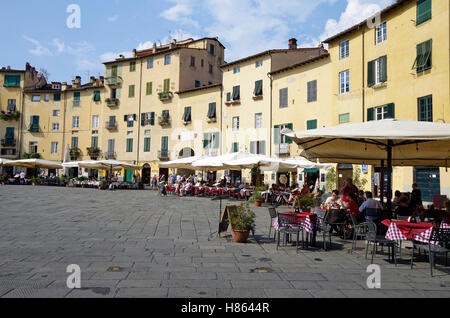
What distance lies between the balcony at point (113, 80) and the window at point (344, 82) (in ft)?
86.3

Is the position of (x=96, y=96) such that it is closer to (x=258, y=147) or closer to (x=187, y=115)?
(x=187, y=115)

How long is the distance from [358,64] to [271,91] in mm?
8247

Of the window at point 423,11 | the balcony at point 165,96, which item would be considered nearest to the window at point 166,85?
the balcony at point 165,96

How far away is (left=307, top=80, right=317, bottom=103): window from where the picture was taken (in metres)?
24.4

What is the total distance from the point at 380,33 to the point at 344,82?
3.44 m

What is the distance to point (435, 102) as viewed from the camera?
16.4 m

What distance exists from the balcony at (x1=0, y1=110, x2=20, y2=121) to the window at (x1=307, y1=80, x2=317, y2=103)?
36.4 meters

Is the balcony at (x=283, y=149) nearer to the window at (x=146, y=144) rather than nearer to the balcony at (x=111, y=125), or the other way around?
the window at (x=146, y=144)

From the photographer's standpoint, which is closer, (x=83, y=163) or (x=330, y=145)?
(x=330, y=145)

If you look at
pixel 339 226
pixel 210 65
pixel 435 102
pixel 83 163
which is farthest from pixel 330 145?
pixel 210 65

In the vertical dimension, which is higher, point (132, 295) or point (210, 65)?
point (210, 65)

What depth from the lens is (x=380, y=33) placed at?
64.6ft

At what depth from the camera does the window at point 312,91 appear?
24.4 m
